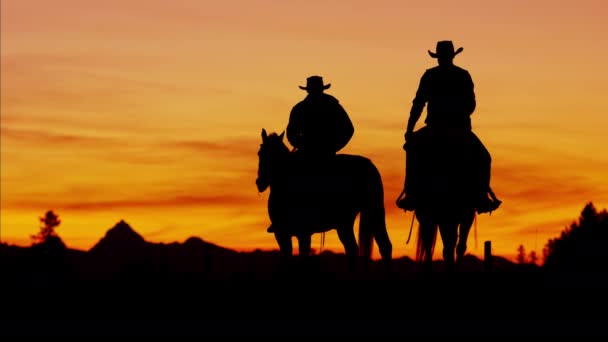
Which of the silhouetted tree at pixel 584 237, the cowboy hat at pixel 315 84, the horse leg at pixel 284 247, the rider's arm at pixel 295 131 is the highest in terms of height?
the silhouetted tree at pixel 584 237

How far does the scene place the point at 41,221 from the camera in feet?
328

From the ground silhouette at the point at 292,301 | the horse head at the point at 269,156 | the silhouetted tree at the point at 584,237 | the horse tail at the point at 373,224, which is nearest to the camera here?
the ground silhouette at the point at 292,301

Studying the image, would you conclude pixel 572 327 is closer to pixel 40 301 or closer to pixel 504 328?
pixel 504 328

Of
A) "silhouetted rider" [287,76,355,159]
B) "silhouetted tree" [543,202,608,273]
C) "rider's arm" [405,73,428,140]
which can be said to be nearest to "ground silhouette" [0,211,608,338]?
"silhouetted rider" [287,76,355,159]

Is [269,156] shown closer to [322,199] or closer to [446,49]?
[322,199]

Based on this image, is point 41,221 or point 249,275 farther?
point 41,221

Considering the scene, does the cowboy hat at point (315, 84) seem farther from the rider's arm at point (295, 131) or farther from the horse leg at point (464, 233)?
the horse leg at point (464, 233)

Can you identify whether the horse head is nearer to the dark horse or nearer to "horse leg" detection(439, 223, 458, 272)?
the dark horse

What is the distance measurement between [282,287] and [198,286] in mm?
1290

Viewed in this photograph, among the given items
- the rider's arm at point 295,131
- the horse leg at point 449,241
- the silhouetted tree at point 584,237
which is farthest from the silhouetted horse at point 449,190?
the silhouetted tree at point 584,237

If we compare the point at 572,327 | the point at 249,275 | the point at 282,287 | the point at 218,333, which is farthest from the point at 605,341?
the point at 249,275

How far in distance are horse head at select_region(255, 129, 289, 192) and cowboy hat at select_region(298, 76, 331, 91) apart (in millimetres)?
1298

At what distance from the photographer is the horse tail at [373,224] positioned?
2764 centimetres

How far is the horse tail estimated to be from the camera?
90.7 feet
